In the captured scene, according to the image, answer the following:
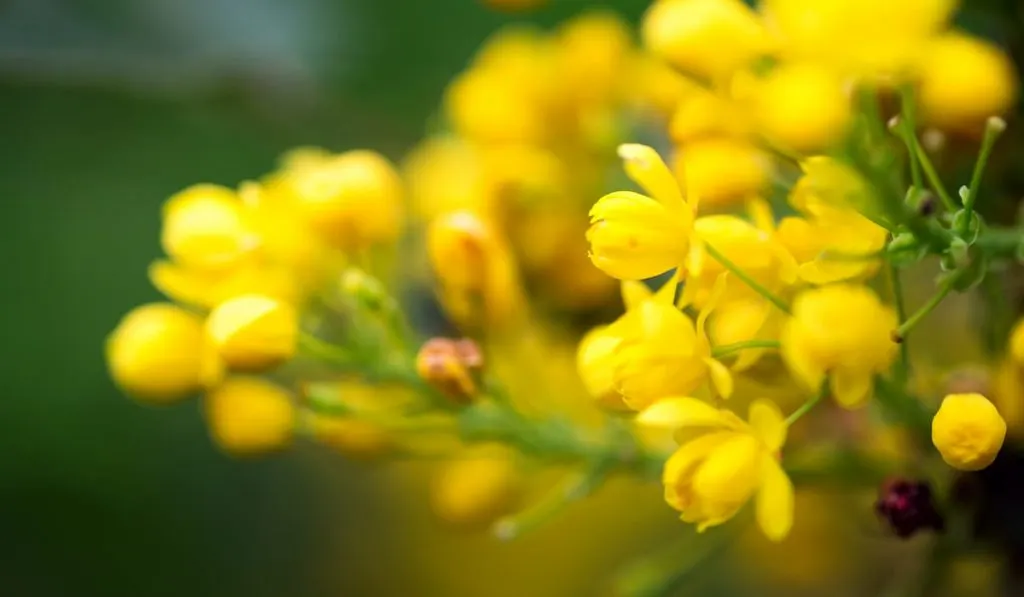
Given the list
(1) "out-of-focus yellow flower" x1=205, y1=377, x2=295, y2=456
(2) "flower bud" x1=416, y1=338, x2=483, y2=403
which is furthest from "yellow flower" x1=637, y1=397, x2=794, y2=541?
(1) "out-of-focus yellow flower" x1=205, y1=377, x2=295, y2=456

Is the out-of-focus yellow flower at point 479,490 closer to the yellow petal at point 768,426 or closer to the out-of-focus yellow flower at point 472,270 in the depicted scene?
the out-of-focus yellow flower at point 472,270

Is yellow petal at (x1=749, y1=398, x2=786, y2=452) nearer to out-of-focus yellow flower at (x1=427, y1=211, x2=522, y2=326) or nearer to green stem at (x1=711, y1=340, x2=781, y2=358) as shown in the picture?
green stem at (x1=711, y1=340, x2=781, y2=358)

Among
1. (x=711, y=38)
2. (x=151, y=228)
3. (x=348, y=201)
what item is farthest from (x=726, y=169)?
(x=151, y=228)

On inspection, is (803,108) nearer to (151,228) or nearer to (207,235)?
(207,235)

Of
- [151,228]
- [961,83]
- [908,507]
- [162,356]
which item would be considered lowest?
A: [908,507]

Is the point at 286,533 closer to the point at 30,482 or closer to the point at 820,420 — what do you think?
the point at 30,482

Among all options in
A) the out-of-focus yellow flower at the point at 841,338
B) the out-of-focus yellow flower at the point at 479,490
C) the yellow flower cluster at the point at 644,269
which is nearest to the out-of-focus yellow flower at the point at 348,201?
the yellow flower cluster at the point at 644,269
